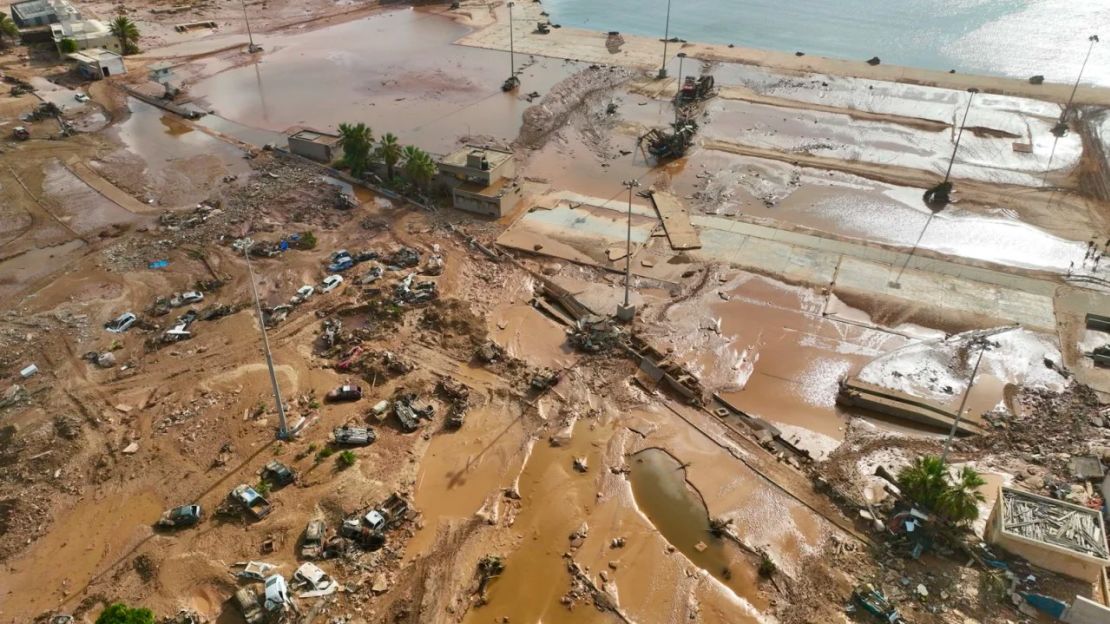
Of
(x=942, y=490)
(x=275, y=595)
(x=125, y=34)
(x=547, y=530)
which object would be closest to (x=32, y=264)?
(x=275, y=595)

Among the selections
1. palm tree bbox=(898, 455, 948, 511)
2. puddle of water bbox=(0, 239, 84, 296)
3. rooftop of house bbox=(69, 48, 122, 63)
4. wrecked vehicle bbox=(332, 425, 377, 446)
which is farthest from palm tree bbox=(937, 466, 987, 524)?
rooftop of house bbox=(69, 48, 122, 63)

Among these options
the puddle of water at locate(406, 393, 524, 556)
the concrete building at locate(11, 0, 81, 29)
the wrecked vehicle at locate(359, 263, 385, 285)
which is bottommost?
the puddle of water at locate(406, 393, 524, 556)

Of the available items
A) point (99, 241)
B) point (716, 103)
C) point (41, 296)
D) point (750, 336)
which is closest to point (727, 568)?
point (750, 336)

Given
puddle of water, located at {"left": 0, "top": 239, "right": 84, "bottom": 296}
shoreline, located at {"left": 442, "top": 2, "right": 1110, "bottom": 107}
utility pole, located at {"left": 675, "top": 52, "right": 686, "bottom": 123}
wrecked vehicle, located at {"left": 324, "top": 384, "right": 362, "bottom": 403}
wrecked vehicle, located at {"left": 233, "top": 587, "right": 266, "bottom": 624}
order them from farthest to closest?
1. shoreline, located at {"left": 442, "top": 2, "right": 1110, "bottom": 107}
2. utility pole, located at {"left": 675, "top": 52, "right": 686, "bottom": 123}
3. puddle of water, located at {"left": 0, "top": 239, "right": 84, "bottom": 296}
4. wrecked vehicle, located at {"left": 324, "top": 384, "right": 362, "bottom": 403}
5. wrecked vehicle, located at {"left": 233, "top": 587, "right": 266, "bottom": 624}

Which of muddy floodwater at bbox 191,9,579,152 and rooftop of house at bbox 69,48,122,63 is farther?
rooftop of house at bbox 69,48,122,63

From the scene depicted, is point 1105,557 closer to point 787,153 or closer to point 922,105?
point 787,153

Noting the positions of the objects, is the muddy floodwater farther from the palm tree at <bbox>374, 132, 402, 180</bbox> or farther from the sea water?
the sea water
